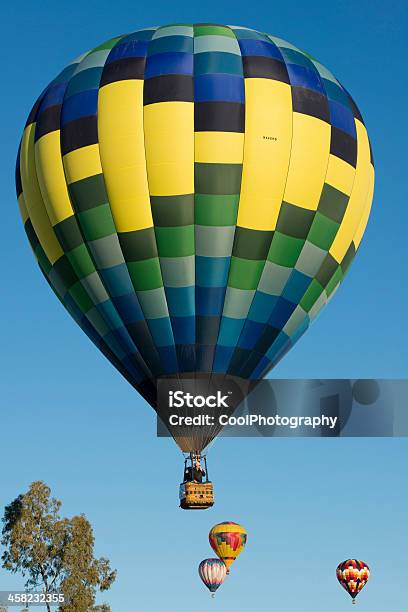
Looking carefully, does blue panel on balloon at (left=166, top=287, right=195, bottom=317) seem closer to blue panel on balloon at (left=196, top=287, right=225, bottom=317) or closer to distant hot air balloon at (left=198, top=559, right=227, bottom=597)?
blue panel on balloon at (left=196, top=287, right=225, bottom=317)

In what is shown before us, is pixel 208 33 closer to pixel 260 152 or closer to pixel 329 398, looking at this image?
pixel 260 152

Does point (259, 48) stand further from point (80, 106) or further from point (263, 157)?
point (80, 106)

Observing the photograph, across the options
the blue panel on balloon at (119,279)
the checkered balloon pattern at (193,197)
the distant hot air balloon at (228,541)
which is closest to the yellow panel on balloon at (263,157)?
the checkered balloon pattern at (193,197)

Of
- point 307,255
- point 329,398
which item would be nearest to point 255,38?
point 307,255

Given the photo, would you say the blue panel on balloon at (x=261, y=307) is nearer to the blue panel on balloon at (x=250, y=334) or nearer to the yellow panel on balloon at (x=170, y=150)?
the blue panel on balloon at (x=250, y=334)

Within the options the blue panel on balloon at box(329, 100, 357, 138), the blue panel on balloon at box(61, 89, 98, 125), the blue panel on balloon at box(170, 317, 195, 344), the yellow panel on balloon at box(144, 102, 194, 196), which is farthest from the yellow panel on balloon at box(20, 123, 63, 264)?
the blue panel on balloon at box(329, 100, 357, 138)

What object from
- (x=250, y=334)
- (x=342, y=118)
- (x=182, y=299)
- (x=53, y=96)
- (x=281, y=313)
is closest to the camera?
(x=182, y=299)

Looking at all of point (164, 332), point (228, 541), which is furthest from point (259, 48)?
point (228, 541)
